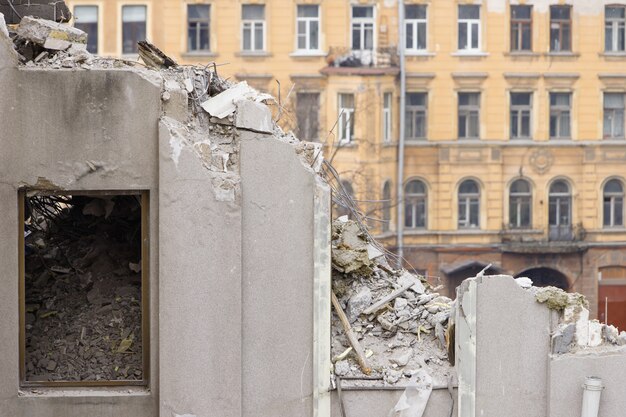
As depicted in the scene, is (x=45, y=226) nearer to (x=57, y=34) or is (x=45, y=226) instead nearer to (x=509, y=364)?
(x=57, y=34)

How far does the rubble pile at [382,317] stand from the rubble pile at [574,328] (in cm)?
85

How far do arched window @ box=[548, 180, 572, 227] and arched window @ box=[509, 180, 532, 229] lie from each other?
30.3 inches

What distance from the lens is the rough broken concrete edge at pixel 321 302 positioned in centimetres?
1066

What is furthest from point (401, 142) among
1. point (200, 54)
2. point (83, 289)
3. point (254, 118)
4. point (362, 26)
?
point (254, 118)

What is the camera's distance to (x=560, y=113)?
52500 mm

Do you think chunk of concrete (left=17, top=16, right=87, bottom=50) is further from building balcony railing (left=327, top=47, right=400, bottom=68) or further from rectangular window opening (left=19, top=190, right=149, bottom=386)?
building balcony railing (left=327, top=47, right=400, bottom=68)

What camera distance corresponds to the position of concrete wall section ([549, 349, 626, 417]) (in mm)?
10820

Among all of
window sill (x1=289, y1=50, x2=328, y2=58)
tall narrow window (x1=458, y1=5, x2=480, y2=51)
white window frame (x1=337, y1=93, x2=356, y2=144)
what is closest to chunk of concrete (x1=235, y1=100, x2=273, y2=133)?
white window frame (x1=337, y1=93, x2=356, y2=144)

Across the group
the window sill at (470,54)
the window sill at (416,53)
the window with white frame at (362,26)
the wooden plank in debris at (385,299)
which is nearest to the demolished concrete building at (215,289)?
the wooden plank in debris at (385,299)

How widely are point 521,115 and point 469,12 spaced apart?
4.06 meters

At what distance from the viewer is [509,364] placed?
10.9m

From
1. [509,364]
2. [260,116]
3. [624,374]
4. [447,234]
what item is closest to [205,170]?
[260,116]

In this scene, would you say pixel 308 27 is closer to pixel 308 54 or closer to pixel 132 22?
pixel 308 54

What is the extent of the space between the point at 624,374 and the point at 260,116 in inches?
123
